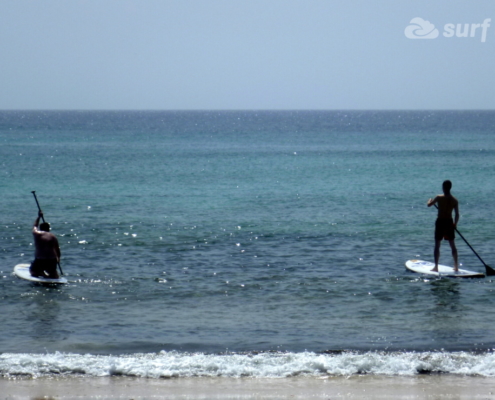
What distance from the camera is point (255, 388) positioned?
8406 millimetres

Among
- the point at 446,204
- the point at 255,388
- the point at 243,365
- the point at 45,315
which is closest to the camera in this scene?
the point at 255,388

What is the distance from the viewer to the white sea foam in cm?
893

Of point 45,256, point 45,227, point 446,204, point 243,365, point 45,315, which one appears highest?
point 446,204

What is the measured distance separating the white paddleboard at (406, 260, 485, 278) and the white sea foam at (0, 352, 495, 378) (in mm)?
4657

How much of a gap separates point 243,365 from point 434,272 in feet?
20.7

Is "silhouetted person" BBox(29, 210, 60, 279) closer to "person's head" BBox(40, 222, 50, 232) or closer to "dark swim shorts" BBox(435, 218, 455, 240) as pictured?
"person's head" BBox(40, 222, 50, 232)

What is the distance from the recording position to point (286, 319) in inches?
451

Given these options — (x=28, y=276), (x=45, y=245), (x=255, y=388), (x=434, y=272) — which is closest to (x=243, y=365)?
(x=255, y=388)

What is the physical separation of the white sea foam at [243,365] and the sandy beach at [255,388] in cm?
19

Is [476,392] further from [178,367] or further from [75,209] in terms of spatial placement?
[75,209]

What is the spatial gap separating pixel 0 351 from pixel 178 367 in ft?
8.20

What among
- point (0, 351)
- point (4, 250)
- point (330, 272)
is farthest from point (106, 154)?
point (0, 351)

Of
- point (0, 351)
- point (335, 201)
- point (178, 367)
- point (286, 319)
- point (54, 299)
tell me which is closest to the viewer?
point (178, 367)

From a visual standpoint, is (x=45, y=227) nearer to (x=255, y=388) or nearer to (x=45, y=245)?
(x=45, y=245)
